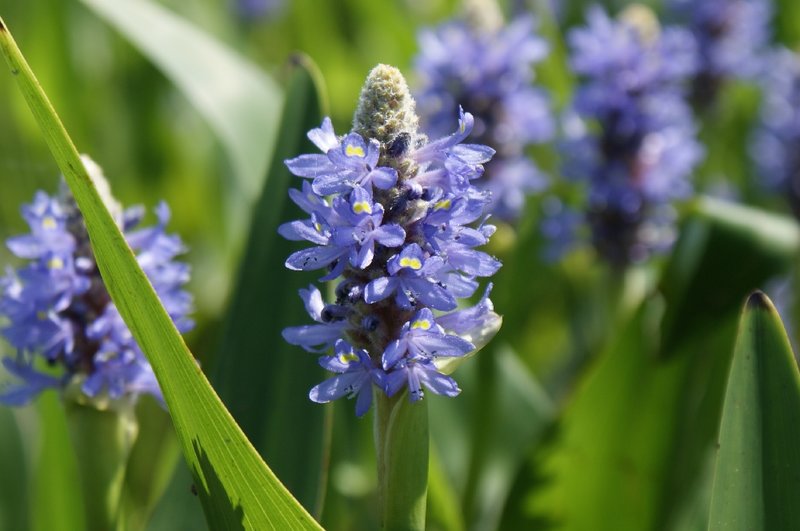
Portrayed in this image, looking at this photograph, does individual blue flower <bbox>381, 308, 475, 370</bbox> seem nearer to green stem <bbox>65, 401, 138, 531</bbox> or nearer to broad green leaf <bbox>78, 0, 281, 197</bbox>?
green stem <bbox>65, 401, 138, 531</bbox>

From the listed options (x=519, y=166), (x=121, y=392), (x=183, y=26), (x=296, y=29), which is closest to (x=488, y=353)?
(x=519, y=166)

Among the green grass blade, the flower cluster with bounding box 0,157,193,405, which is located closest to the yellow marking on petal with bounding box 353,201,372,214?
the flower cluster with bounding box 0,157,193,405

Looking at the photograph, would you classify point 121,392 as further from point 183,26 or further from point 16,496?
point 183,26

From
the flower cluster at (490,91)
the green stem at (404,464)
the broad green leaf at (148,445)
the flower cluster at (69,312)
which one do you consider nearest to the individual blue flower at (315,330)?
the green stem at (404,464)

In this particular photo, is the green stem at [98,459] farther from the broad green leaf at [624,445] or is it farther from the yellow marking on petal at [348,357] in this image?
the broad green leaf at [624,445]

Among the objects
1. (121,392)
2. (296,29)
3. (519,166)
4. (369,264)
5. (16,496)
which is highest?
(296,29)

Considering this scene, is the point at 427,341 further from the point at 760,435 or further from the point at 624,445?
the point at 624,445
